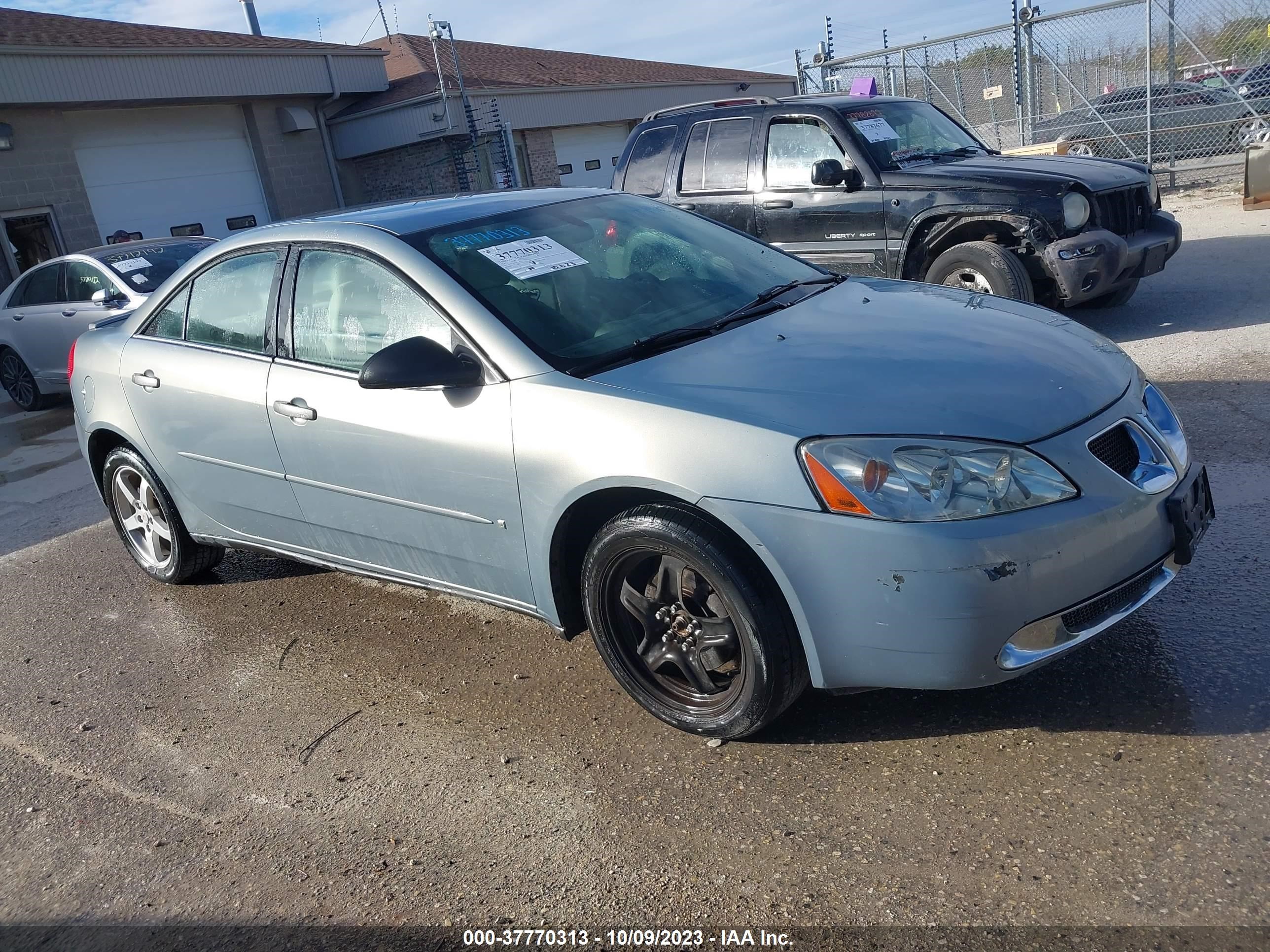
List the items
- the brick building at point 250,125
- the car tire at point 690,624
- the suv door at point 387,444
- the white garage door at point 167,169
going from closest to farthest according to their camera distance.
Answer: the car tire at point 690,624 < the suv door at point 387,444 < the brick building at point 250,125 < the white garage door at point 167,169

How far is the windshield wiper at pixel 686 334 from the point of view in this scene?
325 cm

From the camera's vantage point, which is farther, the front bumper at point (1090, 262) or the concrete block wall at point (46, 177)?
the concrete block wall at point (46, 177)

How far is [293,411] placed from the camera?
3836 millimetres

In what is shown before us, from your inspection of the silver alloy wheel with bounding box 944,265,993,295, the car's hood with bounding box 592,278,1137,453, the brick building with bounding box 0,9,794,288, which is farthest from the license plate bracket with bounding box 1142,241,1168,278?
the brick building with bounding box 0,9,794,288

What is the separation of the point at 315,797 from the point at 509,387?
1396mm

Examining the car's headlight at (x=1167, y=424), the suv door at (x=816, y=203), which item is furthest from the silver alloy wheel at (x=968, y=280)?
the car's headlight at (x=1167, y=424)

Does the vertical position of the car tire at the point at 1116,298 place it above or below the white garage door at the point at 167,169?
below

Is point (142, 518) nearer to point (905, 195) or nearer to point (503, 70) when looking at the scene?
point (905, 195)

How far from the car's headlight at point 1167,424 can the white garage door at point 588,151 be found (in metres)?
22.9

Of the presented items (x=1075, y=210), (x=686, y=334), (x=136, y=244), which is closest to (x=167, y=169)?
(x=136, y=244)

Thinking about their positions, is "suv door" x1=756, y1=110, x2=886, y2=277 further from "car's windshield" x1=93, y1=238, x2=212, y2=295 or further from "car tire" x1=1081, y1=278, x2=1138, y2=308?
"car's windshield" x1=93, y1=238, x2=212, y2=295

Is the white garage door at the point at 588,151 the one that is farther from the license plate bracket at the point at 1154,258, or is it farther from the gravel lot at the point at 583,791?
the gravel lot at the point at 583,791

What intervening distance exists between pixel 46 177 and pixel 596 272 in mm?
17009

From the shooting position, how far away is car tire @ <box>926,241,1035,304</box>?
6859 millimetres
